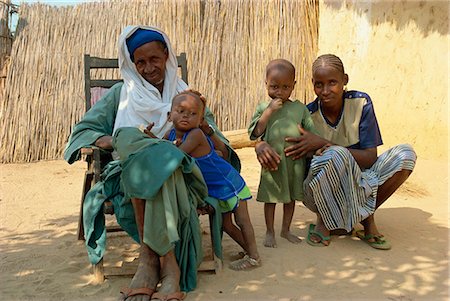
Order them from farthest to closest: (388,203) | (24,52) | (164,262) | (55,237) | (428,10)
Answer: (24,52), (428,10), (388,203), (55,237), (164,262)

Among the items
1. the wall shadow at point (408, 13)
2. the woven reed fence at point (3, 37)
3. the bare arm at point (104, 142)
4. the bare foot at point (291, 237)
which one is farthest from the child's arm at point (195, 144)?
the woven reed fence at point (3, 37)

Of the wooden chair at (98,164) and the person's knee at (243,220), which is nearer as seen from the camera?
the wooden chair at (98,164)

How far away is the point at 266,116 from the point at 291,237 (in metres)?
0.96

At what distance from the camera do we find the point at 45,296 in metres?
2.85

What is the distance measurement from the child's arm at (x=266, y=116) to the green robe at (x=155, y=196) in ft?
2.54

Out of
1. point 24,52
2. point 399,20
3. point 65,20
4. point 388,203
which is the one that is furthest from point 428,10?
point 24,52

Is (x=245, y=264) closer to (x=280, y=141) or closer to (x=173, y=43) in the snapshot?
(x=280, y=141)

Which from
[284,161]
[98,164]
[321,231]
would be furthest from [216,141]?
[321,231]

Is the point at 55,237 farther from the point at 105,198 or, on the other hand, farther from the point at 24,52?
the point at 24,52

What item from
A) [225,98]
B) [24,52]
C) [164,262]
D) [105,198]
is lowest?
[164,262]

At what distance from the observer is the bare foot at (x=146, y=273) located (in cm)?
273

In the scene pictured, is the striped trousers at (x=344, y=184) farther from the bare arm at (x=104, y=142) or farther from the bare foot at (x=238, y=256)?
the bare arm at (x=104, y=142)

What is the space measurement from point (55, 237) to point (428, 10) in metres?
5.41

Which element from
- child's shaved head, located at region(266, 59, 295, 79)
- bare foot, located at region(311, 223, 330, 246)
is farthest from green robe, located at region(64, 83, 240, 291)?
child's shaved head, located at region(266, 59, 295, 79)
